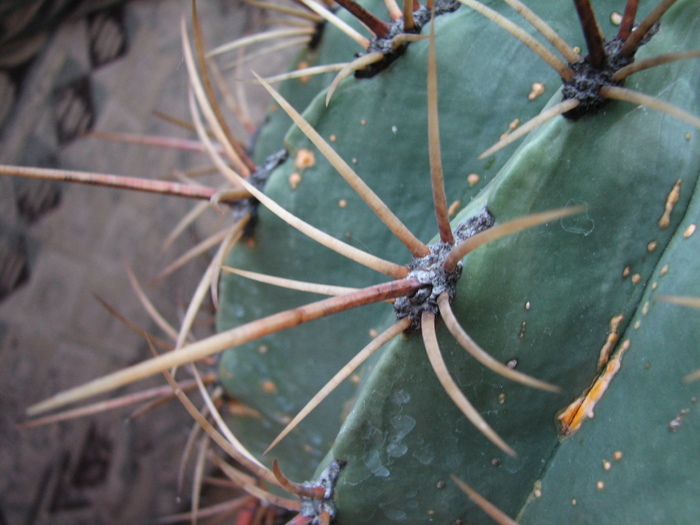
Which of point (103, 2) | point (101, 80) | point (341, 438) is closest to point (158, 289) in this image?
point (101, 80)

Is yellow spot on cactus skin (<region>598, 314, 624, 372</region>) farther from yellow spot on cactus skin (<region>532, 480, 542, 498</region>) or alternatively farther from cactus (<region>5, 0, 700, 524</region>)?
yellow spot on cactus skin (<region>532, 480, 542, 498</region>)

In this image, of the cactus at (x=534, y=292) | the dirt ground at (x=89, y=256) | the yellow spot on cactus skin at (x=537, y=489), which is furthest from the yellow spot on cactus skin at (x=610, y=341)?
the dirt ground at (x=89, y=256)

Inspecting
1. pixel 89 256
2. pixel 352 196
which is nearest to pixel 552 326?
pixel 352 196

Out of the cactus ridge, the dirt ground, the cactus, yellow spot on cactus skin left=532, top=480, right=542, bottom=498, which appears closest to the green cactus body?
the cactus

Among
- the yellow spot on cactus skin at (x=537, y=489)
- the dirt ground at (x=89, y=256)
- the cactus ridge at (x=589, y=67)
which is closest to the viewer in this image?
the cactus ridge at (x=589, y=67)

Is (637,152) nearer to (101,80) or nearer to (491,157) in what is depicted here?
(491,157)

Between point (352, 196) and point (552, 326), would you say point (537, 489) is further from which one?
point (352, 196)

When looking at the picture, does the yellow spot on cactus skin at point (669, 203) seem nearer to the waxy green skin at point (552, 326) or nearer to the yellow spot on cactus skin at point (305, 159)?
the waxy green skin at point (552, 326)
